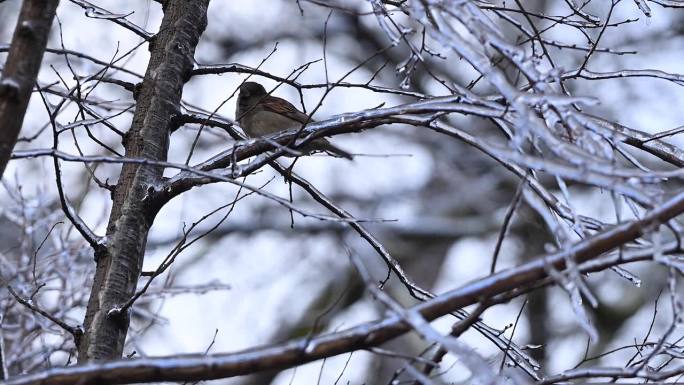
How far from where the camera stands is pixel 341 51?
16672 millimetres

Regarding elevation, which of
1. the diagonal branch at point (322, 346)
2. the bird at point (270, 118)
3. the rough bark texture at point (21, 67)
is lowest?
the diagonal branch at point (322, 346)

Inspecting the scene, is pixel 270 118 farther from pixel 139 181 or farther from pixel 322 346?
pixel 322 346

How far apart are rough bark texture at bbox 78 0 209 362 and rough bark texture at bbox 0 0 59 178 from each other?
75cm

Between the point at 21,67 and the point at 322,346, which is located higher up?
the point at 21,67

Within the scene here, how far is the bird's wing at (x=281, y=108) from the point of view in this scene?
6248mm

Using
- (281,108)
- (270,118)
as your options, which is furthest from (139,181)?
(281,108)

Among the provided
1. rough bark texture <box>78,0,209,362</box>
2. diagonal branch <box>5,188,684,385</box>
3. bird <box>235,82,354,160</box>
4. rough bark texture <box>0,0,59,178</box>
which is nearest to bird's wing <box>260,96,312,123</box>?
bird <box>235,82,354,160</box>

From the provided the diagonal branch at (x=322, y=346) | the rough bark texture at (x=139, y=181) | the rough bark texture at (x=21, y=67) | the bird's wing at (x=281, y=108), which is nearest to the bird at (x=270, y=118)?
the bird's wing at (x=281, y=108)

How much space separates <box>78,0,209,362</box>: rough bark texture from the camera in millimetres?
3943

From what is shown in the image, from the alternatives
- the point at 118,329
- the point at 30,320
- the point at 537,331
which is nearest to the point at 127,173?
the point at 118,329

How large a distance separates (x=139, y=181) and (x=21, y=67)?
1161mm

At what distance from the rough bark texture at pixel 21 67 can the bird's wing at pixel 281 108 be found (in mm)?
3040

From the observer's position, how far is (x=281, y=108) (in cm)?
630

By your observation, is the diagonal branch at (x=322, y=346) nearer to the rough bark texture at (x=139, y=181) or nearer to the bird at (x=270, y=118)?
the rough bark texture at (x=139, y=181)
